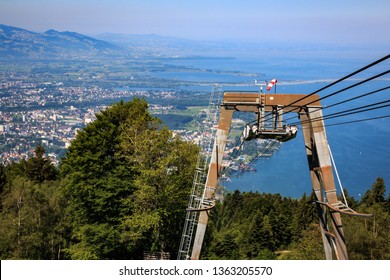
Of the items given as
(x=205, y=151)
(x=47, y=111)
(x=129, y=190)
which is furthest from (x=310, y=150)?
(x=47, y=111)

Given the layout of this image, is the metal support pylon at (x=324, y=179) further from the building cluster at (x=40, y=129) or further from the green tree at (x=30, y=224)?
the building cluster at (x=40, y=129)

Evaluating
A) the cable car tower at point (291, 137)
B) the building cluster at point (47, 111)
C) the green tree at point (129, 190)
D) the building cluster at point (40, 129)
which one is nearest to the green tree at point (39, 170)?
the green tree at point (129, 190)

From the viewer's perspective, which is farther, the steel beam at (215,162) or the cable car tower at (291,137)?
the steel beam at (215,162)

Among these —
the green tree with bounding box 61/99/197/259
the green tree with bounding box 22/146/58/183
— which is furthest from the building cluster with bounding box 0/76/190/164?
the green tree with bounding box 61/99/197/259

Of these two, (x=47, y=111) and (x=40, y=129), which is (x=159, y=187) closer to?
(x=40, y=129)

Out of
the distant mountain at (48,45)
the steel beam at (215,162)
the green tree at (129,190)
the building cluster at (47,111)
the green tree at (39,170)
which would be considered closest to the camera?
the steel beam at (215,162)

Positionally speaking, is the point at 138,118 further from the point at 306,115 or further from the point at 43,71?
the point at 43,71
